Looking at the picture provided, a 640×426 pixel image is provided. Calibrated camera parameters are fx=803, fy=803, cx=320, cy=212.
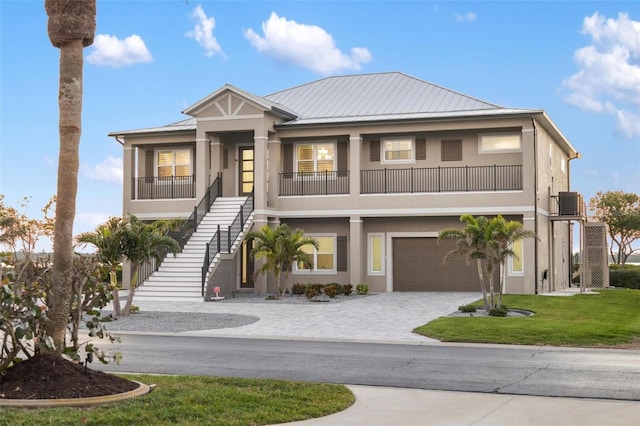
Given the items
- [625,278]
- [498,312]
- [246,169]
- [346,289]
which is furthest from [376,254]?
[625,278]

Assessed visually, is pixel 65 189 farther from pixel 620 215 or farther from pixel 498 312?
pixel 620 215

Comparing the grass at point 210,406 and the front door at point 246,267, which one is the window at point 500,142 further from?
the grass at point 210,406

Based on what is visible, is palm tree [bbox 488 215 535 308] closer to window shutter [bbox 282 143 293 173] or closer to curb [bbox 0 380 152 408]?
window shutter [bbox 282 143 293 173]

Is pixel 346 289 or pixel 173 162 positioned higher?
pixel 173 162

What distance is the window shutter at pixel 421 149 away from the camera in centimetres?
3384

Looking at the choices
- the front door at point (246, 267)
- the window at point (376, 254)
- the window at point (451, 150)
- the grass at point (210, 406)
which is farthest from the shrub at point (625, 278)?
the grass at point (210, 406)

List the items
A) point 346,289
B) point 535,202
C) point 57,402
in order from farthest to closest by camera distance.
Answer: point 346,289 < point 535,202 < point 57,402

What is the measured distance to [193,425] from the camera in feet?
29.1

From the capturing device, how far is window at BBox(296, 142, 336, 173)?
34.8 m

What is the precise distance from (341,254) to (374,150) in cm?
468

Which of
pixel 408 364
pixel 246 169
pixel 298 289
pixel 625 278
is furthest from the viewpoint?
pixel 625 278

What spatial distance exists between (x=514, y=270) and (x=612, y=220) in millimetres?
30514

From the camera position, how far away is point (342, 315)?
2388 centimetres

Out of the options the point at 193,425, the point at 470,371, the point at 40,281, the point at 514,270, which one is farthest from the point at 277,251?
the point at 193,425
